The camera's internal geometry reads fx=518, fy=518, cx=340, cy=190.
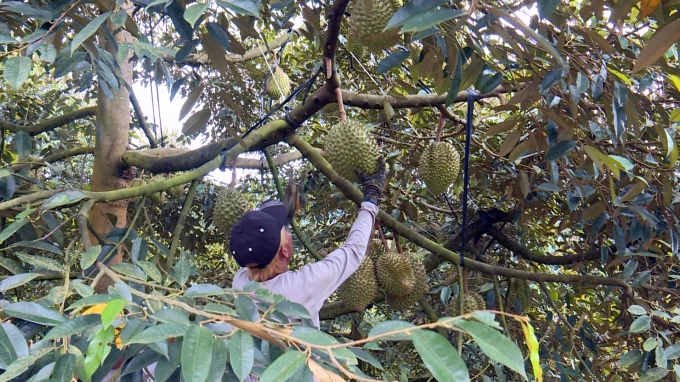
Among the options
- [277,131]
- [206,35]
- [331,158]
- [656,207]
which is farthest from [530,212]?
[206,35]

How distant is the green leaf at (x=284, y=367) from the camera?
56cm

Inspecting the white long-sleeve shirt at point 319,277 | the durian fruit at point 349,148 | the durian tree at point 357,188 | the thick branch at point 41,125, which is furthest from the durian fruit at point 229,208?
the thick branch at point 41,125

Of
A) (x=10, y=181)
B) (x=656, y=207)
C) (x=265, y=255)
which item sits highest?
(x=10, y=181)

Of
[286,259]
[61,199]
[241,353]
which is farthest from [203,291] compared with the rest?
[286,259]

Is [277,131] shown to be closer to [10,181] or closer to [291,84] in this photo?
[10,181]

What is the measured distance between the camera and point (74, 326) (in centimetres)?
69

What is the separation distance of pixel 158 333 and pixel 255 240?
0.86 metres

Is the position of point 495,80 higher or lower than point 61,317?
higher

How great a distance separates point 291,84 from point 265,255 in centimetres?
191

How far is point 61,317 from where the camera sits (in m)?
0.74

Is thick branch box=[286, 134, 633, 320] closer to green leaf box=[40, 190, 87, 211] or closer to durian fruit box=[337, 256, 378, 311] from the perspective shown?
durian fruit box=[337, 256, 378, 311]

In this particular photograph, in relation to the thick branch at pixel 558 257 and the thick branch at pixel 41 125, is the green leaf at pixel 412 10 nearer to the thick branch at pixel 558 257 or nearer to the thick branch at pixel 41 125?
the thick branch at pixel 558 257

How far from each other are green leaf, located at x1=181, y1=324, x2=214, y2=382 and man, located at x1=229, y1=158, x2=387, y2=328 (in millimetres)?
813

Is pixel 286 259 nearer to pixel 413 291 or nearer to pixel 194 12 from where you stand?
pixel 413 291
